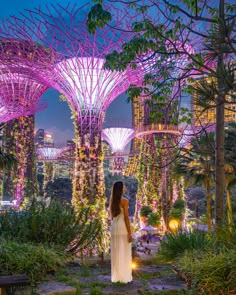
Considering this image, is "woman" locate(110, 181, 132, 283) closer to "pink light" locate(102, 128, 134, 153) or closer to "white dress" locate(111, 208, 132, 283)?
"white dress" locate(111, 208, 132, 283)

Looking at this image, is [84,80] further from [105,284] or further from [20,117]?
[20,117]

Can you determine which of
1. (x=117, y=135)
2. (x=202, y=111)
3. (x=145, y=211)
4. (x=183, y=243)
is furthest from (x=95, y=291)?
(x=117, y=135)

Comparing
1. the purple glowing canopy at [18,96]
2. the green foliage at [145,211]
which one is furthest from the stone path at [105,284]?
the purple glowing canopy at [18,96]

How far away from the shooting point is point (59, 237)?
7004 millimetres

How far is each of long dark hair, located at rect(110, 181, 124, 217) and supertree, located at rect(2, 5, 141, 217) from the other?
8.81 metres

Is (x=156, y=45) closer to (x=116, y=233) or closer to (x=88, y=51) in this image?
(x=116, y=233)

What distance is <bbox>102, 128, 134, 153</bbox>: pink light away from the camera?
44.6 m

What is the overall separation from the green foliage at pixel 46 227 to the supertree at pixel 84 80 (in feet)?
22.9

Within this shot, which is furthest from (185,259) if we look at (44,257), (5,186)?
(5,186)

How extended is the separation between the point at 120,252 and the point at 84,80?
10.7 meters

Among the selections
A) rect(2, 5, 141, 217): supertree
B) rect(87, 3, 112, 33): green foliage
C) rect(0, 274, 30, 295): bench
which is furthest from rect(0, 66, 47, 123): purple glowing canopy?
rect(0, 274, 30, 295): bench

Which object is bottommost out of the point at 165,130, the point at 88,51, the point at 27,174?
the point at 27,174

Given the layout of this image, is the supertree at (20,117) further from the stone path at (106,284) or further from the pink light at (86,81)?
the stone path at (106,284)

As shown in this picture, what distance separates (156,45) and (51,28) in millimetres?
10034
